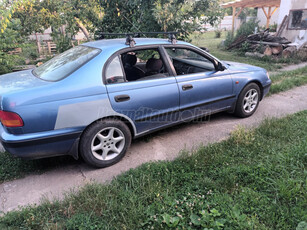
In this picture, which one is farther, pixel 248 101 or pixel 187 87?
pixel 248 101

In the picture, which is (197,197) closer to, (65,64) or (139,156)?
(139,156)

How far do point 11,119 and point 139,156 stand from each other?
5.50 ft

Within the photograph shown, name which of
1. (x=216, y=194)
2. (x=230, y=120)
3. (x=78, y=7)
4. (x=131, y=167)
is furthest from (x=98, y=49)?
(x=78, y=7)

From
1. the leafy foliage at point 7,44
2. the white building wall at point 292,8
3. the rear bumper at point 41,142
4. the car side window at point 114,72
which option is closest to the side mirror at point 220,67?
the car side window at point 114,72

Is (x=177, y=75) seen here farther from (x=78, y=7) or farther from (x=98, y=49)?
(x=78, y=7)

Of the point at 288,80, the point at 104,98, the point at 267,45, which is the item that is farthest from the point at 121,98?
the point at 267,45

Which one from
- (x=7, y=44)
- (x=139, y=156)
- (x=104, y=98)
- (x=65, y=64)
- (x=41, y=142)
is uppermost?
(x=7, y=44)

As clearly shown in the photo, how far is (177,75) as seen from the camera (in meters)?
3.70

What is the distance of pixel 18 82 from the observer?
9.88ft

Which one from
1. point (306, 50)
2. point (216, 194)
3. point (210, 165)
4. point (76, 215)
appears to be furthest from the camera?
point (306, 50)

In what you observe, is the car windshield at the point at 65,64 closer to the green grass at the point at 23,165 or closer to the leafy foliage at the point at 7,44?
the green grass at the point at 23,165

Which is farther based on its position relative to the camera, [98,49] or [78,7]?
[78,7]

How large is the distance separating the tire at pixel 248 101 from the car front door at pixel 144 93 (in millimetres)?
1454

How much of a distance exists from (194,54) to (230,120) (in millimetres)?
1439
